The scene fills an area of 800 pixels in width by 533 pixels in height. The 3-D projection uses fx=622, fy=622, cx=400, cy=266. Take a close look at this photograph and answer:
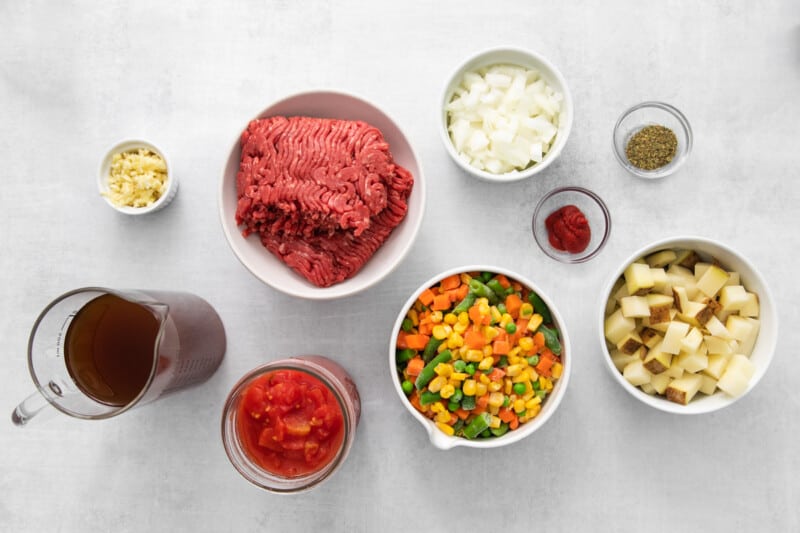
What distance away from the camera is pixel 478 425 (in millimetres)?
1958

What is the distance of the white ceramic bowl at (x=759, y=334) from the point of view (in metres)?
2.00

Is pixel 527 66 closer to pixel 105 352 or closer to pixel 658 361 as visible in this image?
pixel 658 361

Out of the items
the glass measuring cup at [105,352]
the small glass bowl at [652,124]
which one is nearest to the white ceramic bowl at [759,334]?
the small glass bowl at [652,124]

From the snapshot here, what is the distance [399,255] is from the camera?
1.89 metres

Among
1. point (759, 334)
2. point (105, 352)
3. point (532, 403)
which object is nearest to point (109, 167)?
point (105, 352)

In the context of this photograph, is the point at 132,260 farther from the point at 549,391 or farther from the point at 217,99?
the point at 549,391

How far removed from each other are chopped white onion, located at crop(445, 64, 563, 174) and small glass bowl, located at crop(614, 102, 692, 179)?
0.29 meters

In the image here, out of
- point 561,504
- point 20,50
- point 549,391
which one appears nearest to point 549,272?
point 549,391

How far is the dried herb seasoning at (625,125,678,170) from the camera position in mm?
2221

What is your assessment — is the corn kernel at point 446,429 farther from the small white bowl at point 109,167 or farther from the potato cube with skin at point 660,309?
the small white bowl at point 109,167

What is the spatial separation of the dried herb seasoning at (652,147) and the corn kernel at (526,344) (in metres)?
0.78

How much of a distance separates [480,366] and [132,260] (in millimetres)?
1331

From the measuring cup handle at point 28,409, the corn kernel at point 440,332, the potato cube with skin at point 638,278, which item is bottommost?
the measuring cup handle at point 28,409

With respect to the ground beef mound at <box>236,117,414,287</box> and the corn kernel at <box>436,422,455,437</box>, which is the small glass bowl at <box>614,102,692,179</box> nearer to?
the ground beef mound at <box>236,117,414,287</box>
